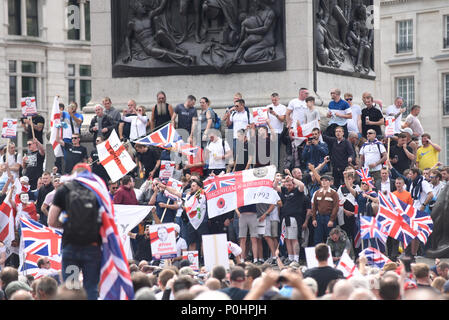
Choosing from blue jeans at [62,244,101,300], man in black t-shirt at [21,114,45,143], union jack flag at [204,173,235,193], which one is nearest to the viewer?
blue jeans at [62,244,101,300]

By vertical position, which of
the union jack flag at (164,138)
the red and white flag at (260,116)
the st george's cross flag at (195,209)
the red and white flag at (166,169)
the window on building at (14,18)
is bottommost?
the st george's cross flag at (195,209)

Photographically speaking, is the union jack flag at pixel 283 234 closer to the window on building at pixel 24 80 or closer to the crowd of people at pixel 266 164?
the crowd of people at pixel 266 164

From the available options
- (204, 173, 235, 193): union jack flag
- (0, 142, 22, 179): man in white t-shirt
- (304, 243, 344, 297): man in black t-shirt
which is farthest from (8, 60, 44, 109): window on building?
(304, 243, 344, 297): man in black t-shirt

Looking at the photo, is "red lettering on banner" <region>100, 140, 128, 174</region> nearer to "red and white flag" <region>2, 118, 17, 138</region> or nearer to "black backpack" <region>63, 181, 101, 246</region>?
"red and white flag" <region>2, 118, 17, 138</region>

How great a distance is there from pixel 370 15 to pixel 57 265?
12.8 metres

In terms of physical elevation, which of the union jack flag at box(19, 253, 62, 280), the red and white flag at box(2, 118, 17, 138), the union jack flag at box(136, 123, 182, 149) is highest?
the red and white flag at box(2, 118, 17, 138)

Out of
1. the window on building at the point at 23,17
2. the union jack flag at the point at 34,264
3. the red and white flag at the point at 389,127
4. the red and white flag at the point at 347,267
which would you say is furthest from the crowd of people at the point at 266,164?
the window on building at the point at 23,17

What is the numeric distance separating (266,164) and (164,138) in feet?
6.91

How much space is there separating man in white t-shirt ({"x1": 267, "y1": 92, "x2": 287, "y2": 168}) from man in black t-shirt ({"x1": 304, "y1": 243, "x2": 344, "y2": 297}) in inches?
413

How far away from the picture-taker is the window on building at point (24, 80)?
62688 millimetres

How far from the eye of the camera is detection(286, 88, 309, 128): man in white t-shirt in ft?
79.8

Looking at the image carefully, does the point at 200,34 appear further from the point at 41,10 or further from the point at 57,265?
the point at 41,10

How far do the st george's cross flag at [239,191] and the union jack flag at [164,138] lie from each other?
1854mm
